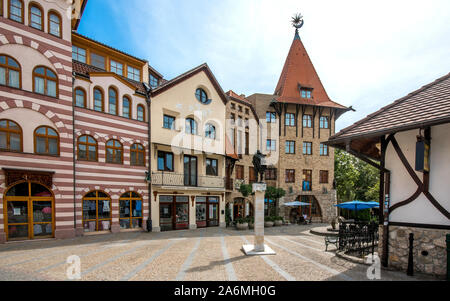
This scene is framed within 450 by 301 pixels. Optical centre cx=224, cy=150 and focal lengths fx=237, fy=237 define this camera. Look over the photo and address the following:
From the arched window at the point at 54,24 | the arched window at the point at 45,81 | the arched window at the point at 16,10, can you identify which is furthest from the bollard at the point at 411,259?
the arched window at the point at 16,10

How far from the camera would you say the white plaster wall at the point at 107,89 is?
544 inches

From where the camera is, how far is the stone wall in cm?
608

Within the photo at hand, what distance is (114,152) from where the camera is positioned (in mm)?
14727

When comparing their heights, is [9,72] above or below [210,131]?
below

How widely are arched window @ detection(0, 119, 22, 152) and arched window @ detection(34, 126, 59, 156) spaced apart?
64cm

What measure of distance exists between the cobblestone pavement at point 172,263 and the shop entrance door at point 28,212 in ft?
2.97

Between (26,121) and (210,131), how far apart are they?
11720 millimetres

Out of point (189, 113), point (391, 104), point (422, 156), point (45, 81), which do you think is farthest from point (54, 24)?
point (422, 156)

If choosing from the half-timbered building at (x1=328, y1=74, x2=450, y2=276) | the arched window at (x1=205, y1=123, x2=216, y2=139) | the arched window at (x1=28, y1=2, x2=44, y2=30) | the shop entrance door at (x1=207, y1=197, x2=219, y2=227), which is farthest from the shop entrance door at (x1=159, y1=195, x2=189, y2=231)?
the half-timbered building at (x1=328, y1=74, x2=450, y2=276)

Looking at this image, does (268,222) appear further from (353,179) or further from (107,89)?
(353,179)

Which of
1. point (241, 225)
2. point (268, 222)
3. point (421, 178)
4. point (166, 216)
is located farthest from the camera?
point (268, 222)

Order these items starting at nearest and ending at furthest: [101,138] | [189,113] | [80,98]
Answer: [80,98]
[101,138]
[189,113]

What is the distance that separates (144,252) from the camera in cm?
920
